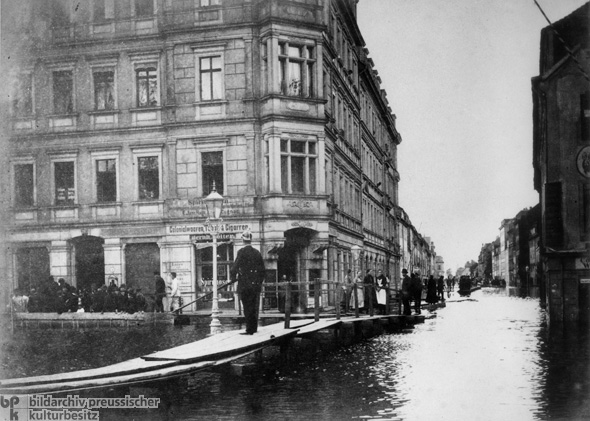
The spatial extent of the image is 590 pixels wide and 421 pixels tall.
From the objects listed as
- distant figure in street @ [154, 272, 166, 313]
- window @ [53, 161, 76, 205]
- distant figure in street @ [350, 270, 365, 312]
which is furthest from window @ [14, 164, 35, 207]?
distant figure in street @ [350, 270, 365, 312]

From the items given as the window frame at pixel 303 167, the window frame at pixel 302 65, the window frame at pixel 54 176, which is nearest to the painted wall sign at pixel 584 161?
the window frame at pixel 303 167

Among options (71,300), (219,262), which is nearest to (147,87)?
(219,262)

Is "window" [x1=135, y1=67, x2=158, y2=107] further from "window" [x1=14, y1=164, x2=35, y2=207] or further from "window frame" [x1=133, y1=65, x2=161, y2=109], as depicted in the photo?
"window" [x1=14, y1=164, x2=35, y2=207]

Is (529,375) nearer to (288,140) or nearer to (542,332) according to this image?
(542,332)

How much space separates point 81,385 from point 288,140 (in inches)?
1007

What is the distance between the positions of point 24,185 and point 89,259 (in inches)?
185

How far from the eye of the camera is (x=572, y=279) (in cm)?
2288

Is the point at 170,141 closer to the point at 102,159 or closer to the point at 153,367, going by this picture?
the point at 102,159

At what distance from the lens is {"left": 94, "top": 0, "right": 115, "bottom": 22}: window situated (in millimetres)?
34094

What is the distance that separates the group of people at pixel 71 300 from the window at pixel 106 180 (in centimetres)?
538

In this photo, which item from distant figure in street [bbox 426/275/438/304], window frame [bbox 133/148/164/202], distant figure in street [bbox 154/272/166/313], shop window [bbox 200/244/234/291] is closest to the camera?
distant figure in street [bbox 154/272/166/313]

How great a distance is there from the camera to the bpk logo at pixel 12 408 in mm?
8906

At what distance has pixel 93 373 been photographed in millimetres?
9828

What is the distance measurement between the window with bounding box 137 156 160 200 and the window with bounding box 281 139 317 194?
615 centimetres
